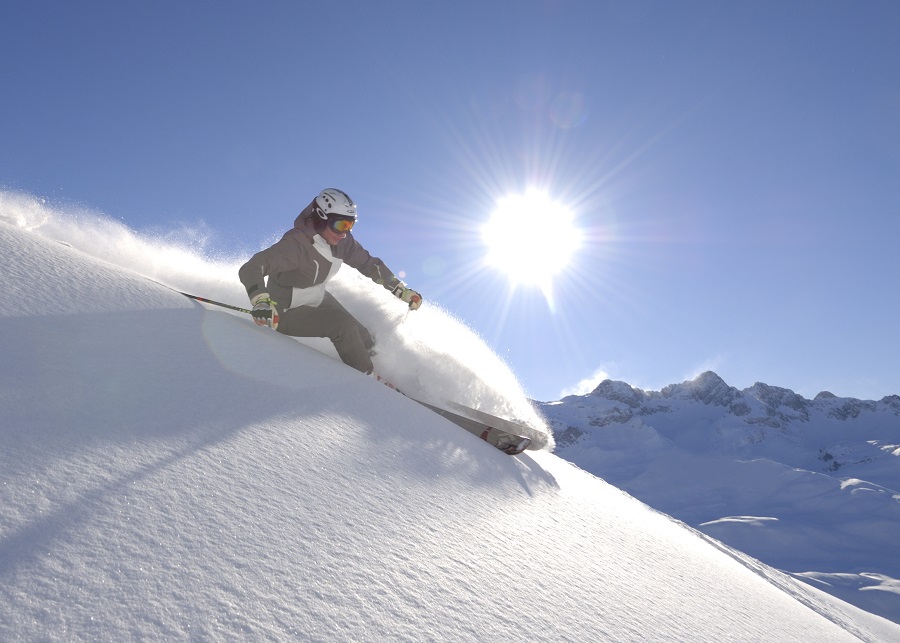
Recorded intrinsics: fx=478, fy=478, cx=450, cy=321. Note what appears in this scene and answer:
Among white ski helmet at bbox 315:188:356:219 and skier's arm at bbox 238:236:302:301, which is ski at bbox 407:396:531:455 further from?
white ski helmet at bbox 315:188:356:219

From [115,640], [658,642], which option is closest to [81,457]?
[115,640]

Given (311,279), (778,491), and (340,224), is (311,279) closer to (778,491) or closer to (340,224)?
(340,224)

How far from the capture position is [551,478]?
12.7 ft

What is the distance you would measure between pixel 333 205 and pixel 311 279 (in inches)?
34.1

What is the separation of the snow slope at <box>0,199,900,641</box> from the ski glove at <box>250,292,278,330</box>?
96cm

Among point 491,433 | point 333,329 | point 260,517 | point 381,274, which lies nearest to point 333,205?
point 381,274

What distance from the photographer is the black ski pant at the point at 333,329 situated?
5.02 meters

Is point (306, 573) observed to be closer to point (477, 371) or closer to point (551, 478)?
point (551, 478)

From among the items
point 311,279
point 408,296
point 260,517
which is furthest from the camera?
point 408,296

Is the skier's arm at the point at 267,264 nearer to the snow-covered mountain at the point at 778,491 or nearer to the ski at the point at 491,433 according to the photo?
the ski at the point at 491,433

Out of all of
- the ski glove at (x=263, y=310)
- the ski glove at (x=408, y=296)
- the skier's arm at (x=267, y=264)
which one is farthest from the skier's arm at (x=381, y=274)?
the ski glove at (x=263, y=310)

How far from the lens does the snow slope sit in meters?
1.25

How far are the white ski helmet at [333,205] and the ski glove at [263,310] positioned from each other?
1163 mm

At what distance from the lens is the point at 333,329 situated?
16.5ft
